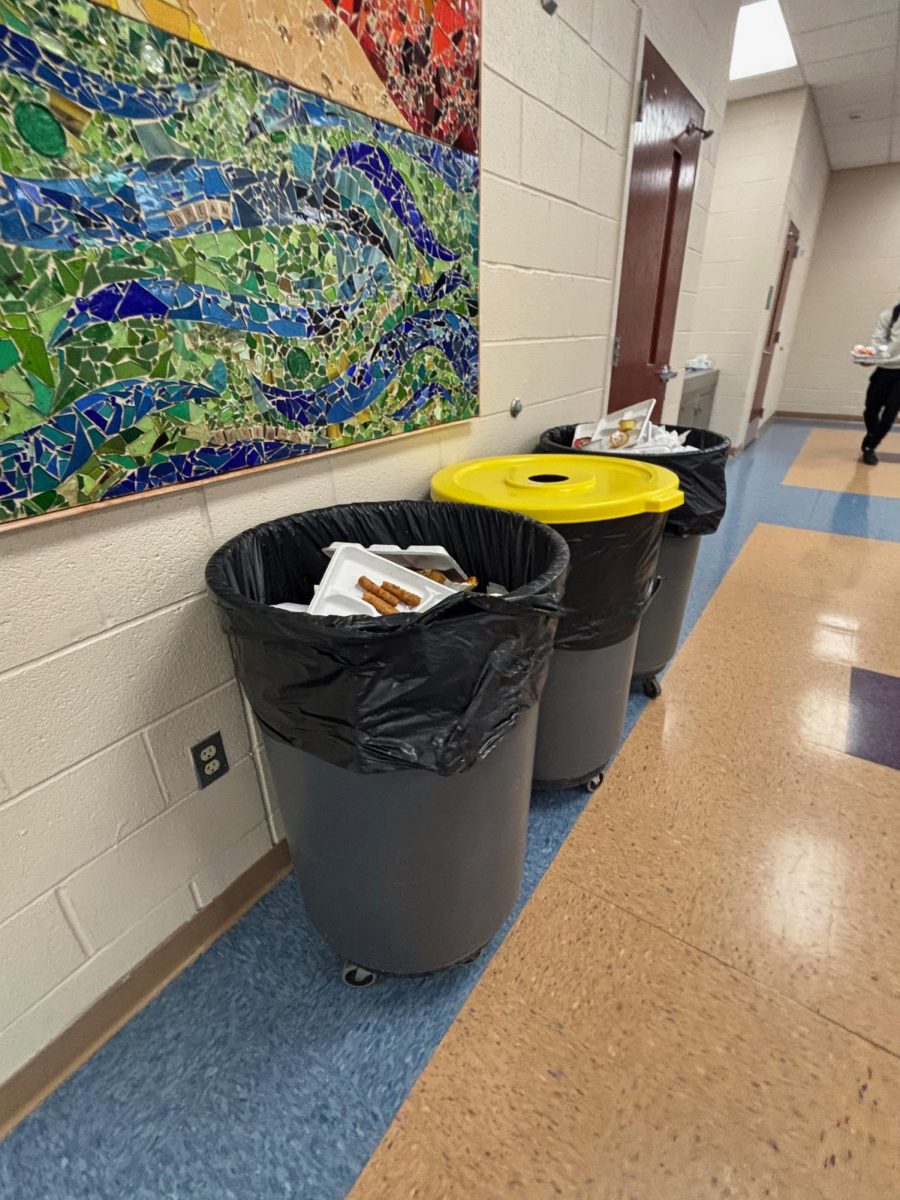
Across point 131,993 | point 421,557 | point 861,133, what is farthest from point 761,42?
point 131,993

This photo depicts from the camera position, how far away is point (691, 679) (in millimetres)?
2014

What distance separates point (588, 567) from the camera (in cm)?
118

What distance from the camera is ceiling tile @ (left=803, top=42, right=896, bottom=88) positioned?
3.74m

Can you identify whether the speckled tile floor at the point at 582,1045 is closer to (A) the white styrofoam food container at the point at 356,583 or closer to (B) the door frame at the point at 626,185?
(A) the white styrofoam food container at the point at 356,583

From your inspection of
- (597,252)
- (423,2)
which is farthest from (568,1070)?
(597,252)

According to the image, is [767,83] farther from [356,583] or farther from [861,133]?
[356,583]

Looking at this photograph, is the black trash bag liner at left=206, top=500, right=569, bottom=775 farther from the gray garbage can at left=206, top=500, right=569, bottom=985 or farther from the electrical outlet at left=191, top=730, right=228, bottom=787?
the electrical outlet at left=191, top=730, right=228, bottom=787

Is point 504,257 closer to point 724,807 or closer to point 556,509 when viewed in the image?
point 556,509

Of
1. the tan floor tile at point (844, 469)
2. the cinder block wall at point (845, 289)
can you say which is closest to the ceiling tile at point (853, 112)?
the cinder block wall at point (845, 289)

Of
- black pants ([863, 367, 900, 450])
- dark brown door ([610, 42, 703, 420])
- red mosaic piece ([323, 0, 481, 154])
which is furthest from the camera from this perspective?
black pants ([863, 367, 900, 450])

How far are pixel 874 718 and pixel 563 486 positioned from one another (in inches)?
55.0

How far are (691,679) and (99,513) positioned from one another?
6.22ft

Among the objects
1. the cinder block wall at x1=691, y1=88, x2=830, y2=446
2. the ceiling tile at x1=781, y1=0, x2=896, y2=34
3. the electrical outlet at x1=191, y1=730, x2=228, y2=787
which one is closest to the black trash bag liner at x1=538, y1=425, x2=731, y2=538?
the electrical outlet at x1=191, y1=730, x2=228, y2=787

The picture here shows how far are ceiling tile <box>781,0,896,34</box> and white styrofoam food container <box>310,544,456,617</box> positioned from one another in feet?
14.7
